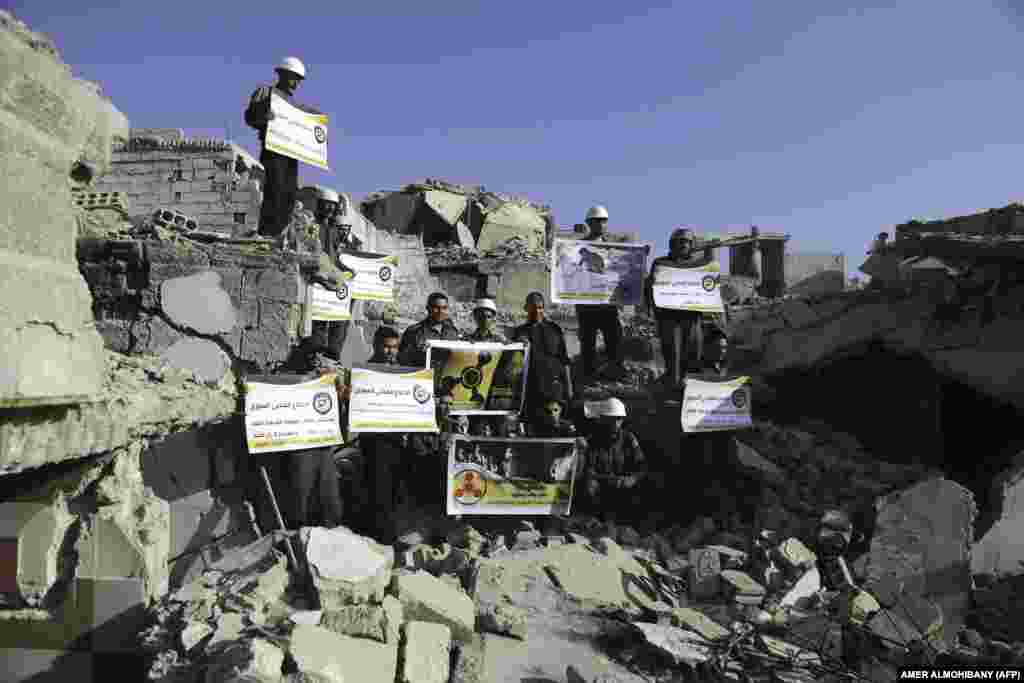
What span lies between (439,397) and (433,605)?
2.74 meters

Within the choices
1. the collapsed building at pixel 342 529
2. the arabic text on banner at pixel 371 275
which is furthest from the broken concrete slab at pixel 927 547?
the arabic text on banner at pixel 371 275

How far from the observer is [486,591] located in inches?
233

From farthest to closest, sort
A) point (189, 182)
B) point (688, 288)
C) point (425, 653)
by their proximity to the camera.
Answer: point (189, 182), point (688, 288), point (425, 653)

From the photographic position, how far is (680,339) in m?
8.78

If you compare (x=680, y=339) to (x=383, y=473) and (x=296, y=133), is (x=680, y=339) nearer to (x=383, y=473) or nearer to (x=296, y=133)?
(x=383, y=473)

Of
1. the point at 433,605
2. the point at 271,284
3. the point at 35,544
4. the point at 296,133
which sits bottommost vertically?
the point at 433,605

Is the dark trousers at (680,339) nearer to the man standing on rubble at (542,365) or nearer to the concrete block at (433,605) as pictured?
the man standing on rubble at (542,365)

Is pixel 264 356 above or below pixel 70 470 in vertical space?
above

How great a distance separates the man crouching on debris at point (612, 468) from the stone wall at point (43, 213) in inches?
203

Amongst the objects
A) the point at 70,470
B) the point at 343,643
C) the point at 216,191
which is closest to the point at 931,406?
the point at 343,643

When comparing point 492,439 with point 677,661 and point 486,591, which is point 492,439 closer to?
point 486,591

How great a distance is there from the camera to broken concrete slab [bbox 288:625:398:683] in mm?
3930

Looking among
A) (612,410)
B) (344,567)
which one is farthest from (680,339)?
(344,567)

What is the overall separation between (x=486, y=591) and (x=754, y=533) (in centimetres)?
306
